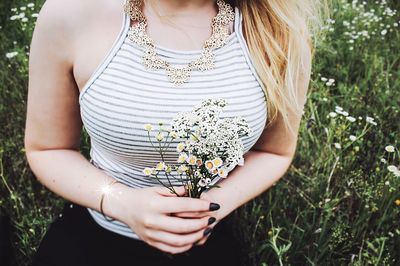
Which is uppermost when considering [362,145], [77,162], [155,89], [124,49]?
[124,49]

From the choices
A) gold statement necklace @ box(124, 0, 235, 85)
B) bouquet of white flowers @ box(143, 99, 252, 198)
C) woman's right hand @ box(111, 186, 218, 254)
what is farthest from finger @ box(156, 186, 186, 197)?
gold statement necklace @ box(124, 0, 235, 85)

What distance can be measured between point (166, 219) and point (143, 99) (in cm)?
35

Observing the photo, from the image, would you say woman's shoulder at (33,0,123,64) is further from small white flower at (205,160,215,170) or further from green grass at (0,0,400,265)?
green grass at (0,0,400,265)

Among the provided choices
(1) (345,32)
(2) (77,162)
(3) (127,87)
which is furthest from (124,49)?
(1) (345,32)

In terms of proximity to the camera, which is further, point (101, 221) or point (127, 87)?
point (101, 221)

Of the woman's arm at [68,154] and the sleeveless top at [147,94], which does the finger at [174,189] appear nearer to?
the woman's arm at [68,154]

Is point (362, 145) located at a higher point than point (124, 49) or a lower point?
lower

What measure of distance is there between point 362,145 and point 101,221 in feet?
4.58

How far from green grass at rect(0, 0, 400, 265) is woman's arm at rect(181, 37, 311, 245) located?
164 mm

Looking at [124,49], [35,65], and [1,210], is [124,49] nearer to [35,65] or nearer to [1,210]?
[35,65]

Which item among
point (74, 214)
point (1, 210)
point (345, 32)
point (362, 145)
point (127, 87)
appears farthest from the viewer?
point (345, 32)

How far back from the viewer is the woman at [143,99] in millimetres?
1275

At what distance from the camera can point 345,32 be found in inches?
122

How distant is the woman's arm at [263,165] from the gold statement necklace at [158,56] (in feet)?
0.98
